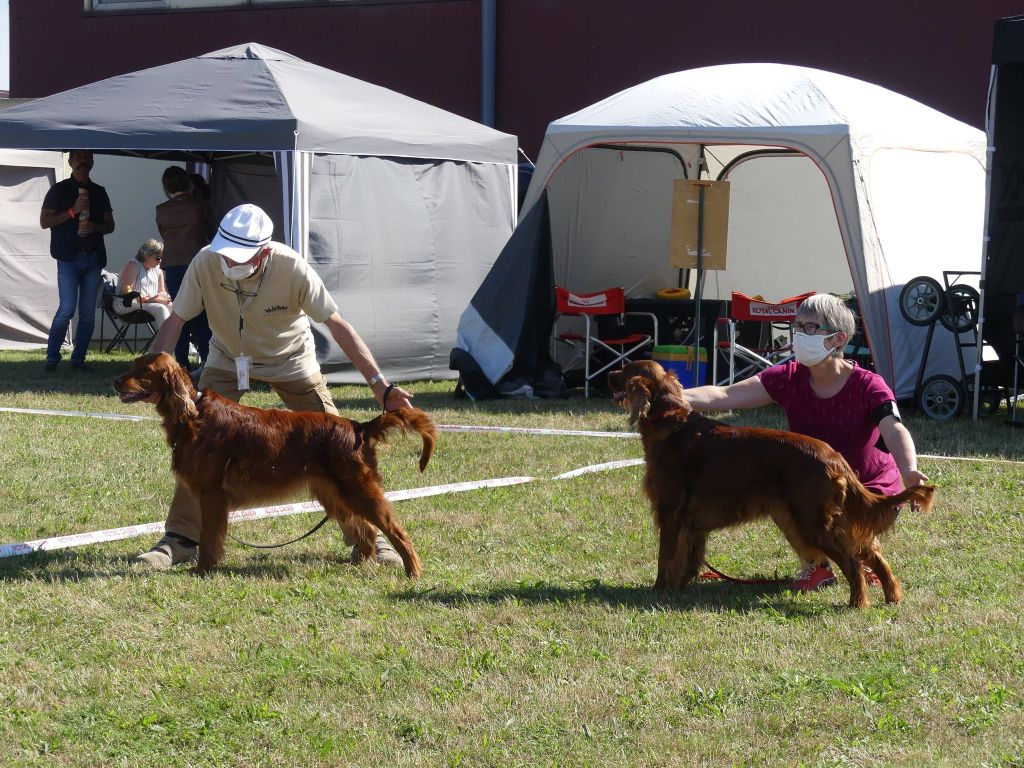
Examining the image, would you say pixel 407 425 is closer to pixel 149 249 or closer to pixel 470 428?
pixel 470 428

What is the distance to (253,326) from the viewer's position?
5.48 meters

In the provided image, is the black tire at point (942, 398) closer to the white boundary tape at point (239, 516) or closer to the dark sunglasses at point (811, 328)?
the white boundary tape at point (239, 516)

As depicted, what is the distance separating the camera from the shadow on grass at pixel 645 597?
491cm

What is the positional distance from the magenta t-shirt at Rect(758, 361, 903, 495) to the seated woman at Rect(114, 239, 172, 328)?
8.83 m

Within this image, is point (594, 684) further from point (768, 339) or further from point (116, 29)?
point (116, 29)

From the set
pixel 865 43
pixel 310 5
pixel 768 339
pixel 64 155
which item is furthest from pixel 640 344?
pixel 310 5

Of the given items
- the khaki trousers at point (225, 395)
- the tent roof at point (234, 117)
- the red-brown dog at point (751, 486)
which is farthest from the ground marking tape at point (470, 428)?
the red-brown dog at point (751, 486)

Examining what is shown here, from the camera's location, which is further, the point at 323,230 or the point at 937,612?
the point at 323,230

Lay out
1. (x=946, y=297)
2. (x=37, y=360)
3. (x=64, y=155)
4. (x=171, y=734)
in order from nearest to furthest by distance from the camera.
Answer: (x=171, y=734), (x=946, y=297), (x=37, y=360), (x=64, y=155)

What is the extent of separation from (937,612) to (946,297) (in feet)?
18.4

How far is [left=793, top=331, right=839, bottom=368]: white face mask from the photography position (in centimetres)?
511

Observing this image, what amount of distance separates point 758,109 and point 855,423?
223 inches

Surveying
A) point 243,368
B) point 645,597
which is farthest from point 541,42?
point 645,597

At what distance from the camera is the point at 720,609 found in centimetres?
488
